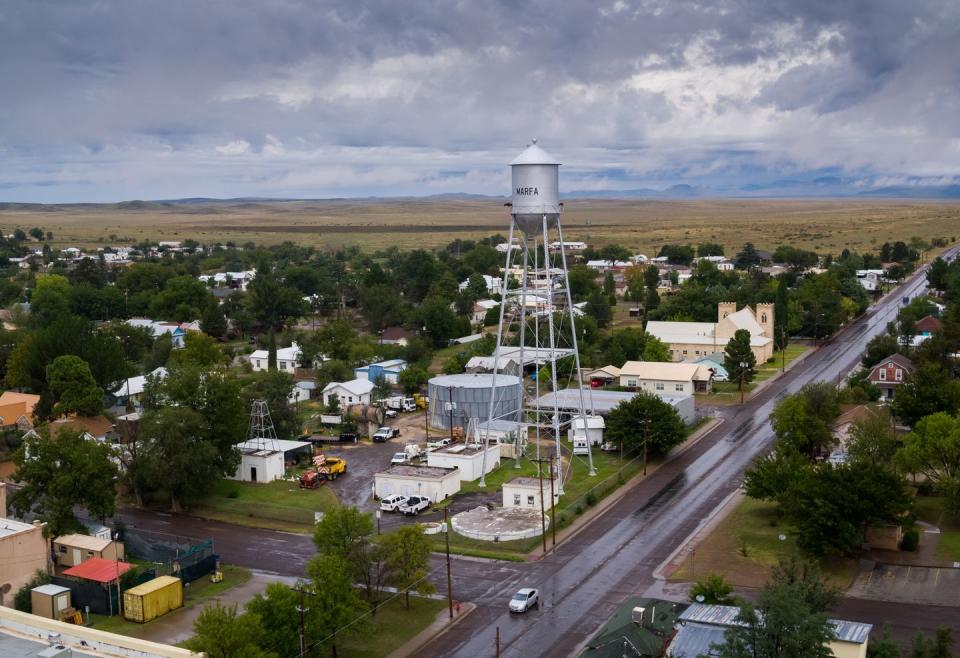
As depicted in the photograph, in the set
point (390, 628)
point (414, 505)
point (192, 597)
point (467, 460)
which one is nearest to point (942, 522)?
point (467, 460)

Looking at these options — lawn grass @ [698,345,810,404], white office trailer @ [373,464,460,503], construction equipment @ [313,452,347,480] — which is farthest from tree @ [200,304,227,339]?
white office trailer @ [373,464,460,503]

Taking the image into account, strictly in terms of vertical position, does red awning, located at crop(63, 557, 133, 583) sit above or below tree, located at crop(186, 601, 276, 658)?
below

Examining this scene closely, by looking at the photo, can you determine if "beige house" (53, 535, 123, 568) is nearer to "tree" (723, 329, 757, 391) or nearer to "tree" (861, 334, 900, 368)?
"tree" (723, 329, 757, 391)

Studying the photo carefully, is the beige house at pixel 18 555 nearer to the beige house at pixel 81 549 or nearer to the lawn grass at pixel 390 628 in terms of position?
the beige house at pixel 81 549

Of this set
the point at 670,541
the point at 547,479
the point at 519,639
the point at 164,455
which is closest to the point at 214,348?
the point at 164,455

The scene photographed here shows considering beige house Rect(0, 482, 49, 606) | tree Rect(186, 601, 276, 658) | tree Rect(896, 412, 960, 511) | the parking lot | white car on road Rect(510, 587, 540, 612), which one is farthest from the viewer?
the parking lot

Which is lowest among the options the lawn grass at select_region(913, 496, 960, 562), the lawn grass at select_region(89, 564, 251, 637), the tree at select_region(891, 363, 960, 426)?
the lawn grass at select_region(89, 564, 251, 637)

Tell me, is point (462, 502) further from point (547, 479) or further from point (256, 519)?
point (256, 519)
